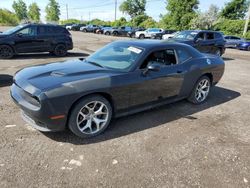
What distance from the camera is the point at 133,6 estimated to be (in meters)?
67.6

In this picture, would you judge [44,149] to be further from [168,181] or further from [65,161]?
[168,181]

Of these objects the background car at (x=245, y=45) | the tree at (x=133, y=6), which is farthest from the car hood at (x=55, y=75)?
the tree at (x=133, y=6)

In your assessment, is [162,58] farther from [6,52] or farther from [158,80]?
[6,52]

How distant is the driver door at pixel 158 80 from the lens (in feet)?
13.8

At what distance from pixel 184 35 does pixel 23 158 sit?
11537mm

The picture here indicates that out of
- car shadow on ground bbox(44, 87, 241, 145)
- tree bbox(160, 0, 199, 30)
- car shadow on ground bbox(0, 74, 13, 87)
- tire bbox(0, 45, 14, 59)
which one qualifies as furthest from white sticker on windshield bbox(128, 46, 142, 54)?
tree bbox(160, 0, 199, 30)

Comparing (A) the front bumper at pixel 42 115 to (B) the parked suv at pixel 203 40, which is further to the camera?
(B) the parked suv at pixel 203 40

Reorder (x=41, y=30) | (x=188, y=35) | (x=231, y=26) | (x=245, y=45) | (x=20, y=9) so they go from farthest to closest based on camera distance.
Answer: (x=20, y=9), (x=231, y=26), (x=245, y=45), (x=188, y=35), (x=41, y=30)

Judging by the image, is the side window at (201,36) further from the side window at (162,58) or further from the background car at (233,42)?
the background car at (233,42)

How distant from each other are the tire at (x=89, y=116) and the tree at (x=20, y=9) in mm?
96856

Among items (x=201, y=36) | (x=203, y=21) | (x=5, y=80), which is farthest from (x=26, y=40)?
(x=203, y=21)

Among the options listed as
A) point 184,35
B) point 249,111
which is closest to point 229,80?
point 249,111

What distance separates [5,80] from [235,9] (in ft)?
151

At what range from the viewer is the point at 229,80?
27.9ft
